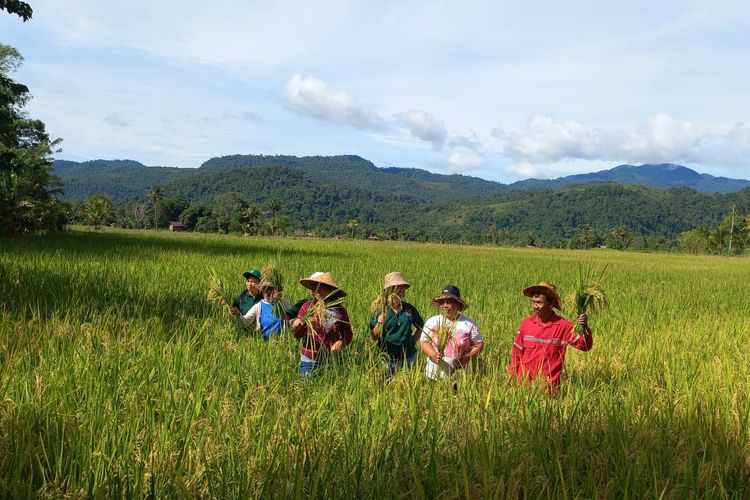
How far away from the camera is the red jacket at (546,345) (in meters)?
4.00

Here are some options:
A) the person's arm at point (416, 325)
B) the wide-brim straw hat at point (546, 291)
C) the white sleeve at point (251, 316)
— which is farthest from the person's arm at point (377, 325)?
the white sleeve at point (251, 316)

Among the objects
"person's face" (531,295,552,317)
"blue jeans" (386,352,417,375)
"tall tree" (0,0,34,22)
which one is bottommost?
"blue jeans" (386,352,417,375)

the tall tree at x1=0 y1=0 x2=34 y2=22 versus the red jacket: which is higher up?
the tall tree at x1=0 y1=0 x2=34 y2=22

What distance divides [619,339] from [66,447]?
607 centimetres

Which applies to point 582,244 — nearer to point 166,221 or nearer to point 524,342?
point 166,221

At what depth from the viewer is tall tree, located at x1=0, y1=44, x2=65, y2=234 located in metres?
14.4

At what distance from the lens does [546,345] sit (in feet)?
13.5

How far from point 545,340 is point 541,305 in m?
0.28

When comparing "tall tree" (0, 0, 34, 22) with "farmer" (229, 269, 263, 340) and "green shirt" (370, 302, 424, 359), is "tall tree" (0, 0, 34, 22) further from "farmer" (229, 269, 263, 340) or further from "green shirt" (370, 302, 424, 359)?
"green shirt" (370, 302, 424, 359)

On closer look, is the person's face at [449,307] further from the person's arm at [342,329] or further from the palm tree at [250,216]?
the palm tree at [250,216]

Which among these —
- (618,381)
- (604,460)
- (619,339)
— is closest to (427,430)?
(604,460)

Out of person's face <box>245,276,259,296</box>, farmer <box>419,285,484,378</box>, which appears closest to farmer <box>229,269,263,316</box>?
person's face <box>245,276,259,296</box>

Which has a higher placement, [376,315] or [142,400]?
[376,315]

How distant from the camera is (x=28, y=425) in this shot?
8.26ft
